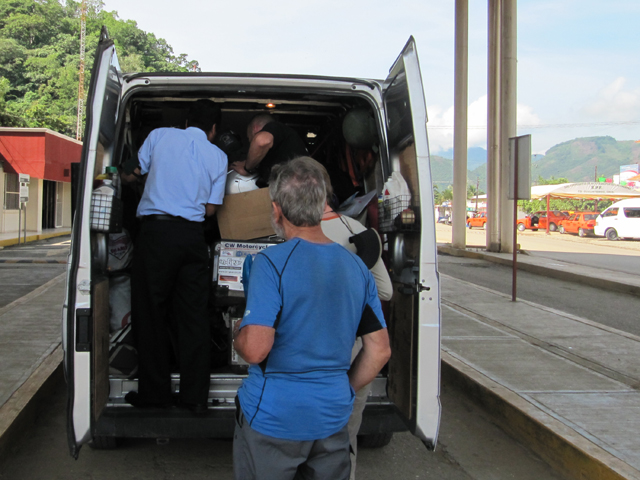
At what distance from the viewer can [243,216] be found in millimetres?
3844

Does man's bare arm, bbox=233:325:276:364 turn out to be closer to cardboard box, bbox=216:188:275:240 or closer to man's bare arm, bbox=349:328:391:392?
man's bare arm, bbox=349:328:391:392

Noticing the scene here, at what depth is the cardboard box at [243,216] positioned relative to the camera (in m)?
3.84

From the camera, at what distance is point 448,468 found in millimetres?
3662

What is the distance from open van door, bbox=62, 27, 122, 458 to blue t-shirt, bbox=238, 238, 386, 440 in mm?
1254

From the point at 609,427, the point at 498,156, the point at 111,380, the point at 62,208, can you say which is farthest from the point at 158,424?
the point at 62,208

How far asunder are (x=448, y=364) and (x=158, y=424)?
10.2 ft

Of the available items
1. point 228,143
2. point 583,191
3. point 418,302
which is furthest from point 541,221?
point 418,302

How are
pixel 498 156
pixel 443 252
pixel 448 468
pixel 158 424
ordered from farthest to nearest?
pixel 443 252 < pixel 498 156 < pixel 448 468 < pixel 158 424

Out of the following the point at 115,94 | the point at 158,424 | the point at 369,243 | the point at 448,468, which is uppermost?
the point at 115,94

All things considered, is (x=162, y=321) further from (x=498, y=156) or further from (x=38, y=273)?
(x=498, y=156)

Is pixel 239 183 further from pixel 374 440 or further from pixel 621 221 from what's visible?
pixel 621 221

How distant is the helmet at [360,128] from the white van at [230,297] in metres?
0.41

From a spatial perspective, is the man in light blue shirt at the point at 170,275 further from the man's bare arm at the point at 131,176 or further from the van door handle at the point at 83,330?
the van door handle at the point at 83,330

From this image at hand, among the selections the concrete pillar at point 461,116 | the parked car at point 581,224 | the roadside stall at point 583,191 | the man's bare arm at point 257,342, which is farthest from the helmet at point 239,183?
the roadside stall at point 583,191
